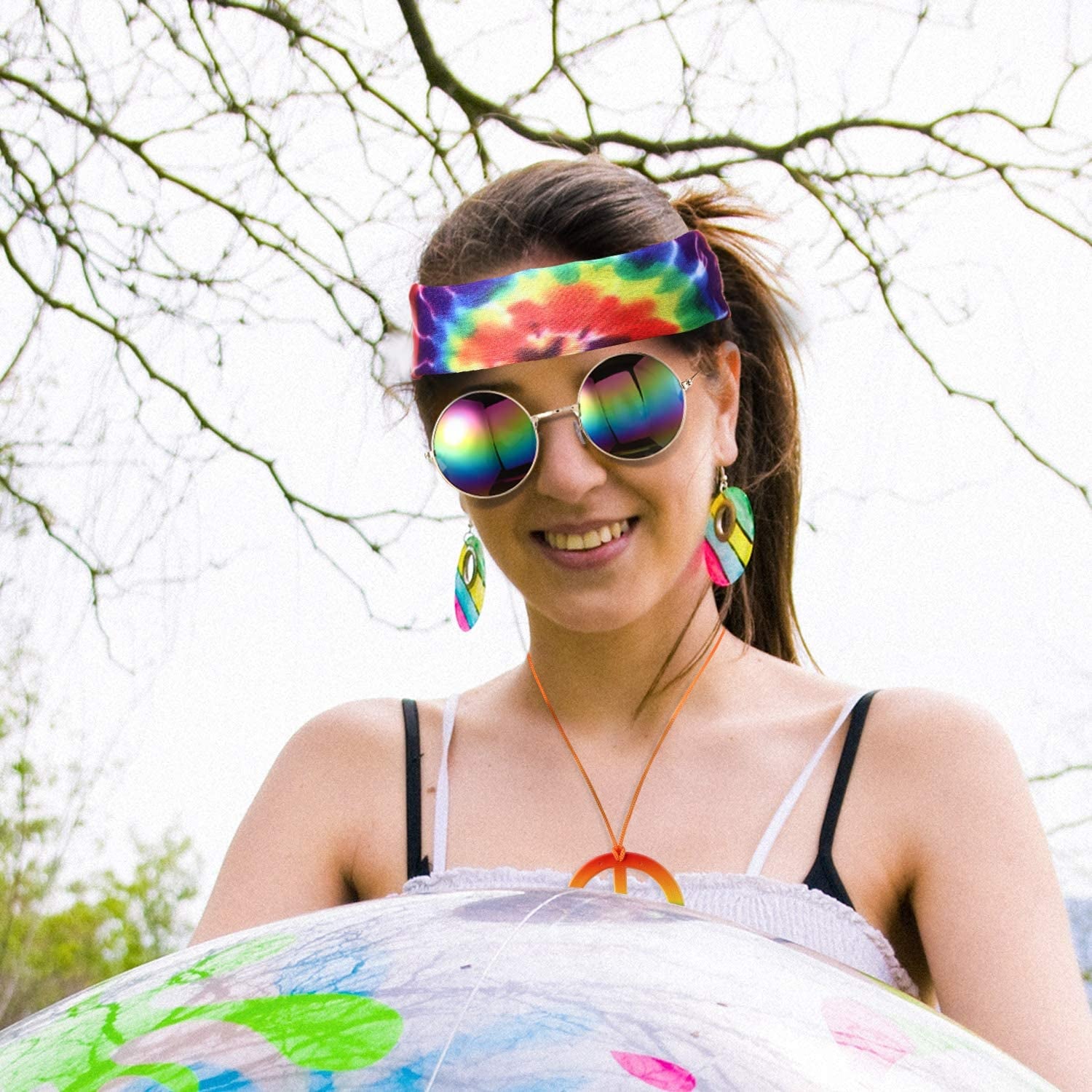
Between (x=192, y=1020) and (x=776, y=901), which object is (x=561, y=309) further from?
(x=192, y=1020)

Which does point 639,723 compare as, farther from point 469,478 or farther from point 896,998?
point 896,998

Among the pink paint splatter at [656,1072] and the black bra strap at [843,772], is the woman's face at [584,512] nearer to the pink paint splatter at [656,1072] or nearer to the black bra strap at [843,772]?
the black bra strap at [843,772]

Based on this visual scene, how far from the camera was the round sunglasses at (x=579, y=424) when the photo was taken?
67.6 inches

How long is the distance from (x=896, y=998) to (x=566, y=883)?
2.89 feet

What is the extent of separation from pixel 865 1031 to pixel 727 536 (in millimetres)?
1213

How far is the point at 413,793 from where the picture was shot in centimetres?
194

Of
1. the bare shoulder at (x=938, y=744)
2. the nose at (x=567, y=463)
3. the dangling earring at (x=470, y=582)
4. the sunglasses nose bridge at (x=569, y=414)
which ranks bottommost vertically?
the bare shoulder at (x=938, y=744)

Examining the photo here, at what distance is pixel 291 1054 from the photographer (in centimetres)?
71

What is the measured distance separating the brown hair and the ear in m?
0.02

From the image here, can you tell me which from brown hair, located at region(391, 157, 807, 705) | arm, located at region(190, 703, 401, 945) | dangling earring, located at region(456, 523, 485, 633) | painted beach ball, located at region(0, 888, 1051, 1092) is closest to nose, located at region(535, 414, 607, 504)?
A: brown hair, located at region(391, 157, 807, 705)

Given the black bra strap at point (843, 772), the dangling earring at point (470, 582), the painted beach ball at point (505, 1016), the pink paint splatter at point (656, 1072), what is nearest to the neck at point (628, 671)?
the dangling earring at point (470, 582)

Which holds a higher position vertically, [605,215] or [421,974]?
[605,215]

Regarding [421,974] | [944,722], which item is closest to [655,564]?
[944,722]

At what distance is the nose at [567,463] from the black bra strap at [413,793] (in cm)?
48
